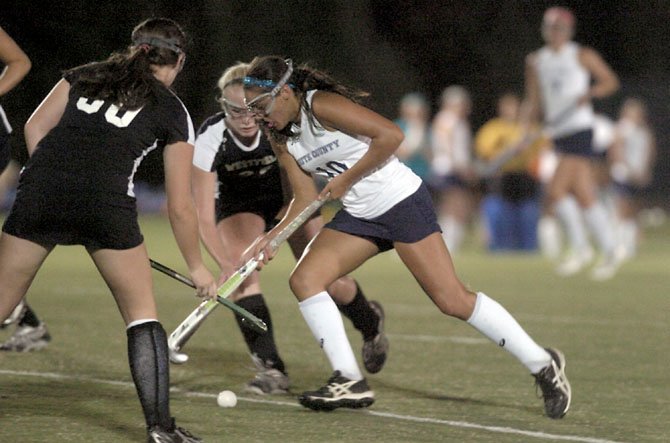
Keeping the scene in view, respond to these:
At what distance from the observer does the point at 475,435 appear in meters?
5.41

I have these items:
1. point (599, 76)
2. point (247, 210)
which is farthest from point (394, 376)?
point (599, 76)

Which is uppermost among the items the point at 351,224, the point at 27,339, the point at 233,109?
the point at 233,109

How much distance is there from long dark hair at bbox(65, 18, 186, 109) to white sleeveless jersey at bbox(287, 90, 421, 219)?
990mm

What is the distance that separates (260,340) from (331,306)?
2.60ft

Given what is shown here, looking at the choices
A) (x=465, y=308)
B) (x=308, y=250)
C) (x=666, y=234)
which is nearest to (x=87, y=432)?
(x=308, y=250)

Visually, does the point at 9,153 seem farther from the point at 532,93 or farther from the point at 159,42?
the point at 532,93

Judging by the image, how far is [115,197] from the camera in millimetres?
4922

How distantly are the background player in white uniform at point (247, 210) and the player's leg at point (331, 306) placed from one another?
1.86 feet

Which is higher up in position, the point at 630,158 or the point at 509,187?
the point at 630,158

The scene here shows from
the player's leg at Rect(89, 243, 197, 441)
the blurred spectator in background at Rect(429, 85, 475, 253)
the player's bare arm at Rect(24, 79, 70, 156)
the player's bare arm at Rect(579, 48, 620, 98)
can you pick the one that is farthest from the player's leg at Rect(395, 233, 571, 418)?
the blurred spectator in background at Rect(429, 85, 475, 253)

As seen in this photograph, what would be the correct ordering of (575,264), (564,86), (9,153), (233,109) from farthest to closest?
(575,264) → (564,86) → (9,153) → (233,109)

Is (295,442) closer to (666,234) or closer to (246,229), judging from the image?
(246,229)

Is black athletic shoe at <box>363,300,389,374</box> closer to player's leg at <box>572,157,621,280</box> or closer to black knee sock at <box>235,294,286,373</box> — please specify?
black knee sock at <box>235,294,286,373</box>

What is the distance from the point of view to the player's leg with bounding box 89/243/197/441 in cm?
492
